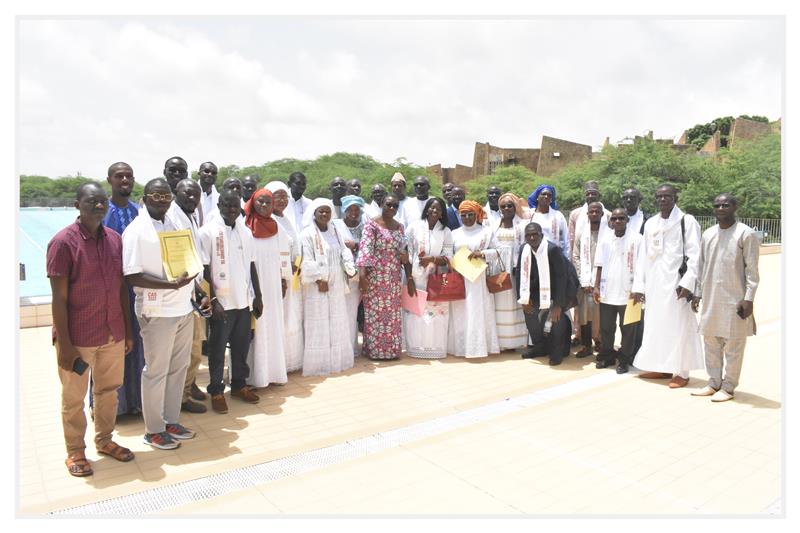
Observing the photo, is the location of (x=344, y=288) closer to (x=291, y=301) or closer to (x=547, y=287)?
(x=291, y=301)

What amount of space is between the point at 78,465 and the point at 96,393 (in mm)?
464

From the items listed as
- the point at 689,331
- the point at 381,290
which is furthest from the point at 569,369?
the point at 381,290

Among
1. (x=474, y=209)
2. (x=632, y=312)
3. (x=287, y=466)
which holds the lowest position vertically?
(x=287, y=466)

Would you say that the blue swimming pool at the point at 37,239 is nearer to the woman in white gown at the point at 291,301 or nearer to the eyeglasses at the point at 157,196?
the woman in white gown at the point at 291,301

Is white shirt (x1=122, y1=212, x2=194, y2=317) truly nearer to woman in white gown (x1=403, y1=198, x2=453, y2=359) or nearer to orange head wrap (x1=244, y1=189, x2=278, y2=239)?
orange head wrap (x1=244, y1=189, x2=278, y2=239)

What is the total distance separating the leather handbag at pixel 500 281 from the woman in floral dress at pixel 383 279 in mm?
908

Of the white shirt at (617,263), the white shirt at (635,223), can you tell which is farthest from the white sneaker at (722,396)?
the white shirt at (635,223)

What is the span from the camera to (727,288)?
17.3ft

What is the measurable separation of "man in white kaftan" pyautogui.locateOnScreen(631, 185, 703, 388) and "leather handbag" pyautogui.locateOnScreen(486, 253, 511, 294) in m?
1.53

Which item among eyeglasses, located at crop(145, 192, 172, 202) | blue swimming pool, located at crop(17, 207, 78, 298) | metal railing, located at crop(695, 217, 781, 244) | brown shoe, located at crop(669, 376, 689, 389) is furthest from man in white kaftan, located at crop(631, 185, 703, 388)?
metal railing, located at crop(695, 217, 781, 244)

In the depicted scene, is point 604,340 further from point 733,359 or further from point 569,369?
point 733,359

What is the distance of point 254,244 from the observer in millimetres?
5414

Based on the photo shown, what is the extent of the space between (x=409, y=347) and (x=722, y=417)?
10.8 feet

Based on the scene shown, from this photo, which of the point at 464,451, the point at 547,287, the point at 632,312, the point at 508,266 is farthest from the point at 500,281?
the point at 464,451
